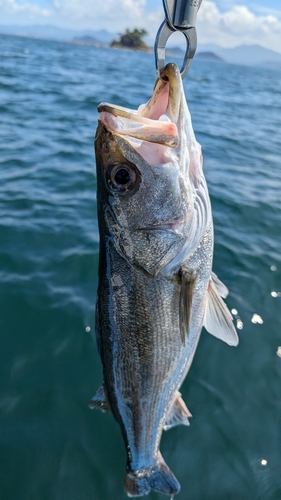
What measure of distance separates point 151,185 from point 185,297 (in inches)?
24.7

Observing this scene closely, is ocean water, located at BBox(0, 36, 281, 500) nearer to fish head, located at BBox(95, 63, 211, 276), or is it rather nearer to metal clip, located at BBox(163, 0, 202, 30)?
fish head, located at BBox(95, 63, 211, 276)

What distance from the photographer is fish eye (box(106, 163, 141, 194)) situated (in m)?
2.01

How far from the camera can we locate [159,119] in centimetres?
197

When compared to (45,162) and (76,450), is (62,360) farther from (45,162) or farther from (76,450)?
(45,162)

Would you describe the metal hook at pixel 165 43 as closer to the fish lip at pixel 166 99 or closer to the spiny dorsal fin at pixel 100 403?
the fish lip at pixel 166 99

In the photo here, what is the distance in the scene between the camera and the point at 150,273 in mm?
2092

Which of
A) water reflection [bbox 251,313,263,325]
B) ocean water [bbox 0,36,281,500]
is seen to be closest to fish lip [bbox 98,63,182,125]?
ocean water [bbox 0,36,281,500]

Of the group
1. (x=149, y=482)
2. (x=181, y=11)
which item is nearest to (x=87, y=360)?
(x=149, y=482)

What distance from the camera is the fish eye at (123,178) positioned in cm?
201

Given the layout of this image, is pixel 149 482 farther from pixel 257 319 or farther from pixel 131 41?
pixel 131 41

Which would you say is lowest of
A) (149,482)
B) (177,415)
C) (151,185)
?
(149,482)

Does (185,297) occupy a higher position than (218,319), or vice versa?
(185,297)

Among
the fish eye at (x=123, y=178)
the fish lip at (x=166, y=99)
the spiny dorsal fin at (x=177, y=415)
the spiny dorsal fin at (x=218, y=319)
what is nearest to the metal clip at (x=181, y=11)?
the fish lip at (x=166, y=99)

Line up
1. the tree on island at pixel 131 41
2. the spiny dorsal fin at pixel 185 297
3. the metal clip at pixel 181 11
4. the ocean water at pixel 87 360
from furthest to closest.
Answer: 1. the tree on island at pixel 131 41
2. the ocean water at pixel 87 360
3. the spiny dorsal fin at pixel 185 297
4. the metal clip at pixel 181 11
